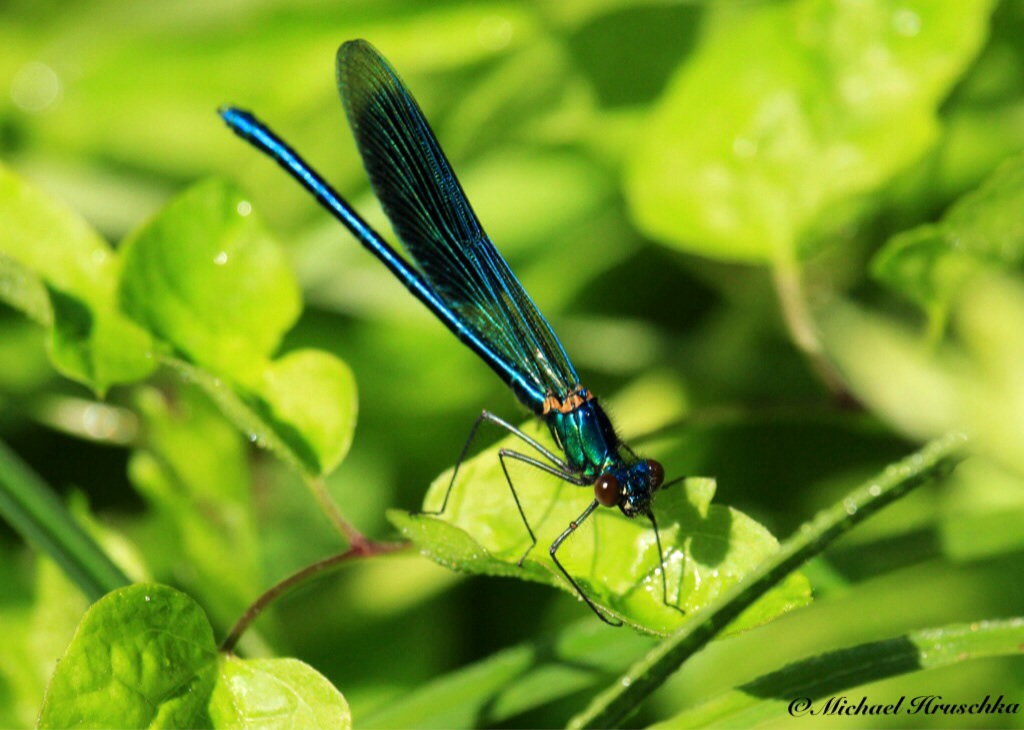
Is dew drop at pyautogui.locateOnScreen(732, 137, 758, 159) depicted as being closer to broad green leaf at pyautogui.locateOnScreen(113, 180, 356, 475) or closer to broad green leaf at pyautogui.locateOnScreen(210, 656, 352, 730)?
broad green leaf at pyautogui.locateOnScreen(113, 180, 356, 475)

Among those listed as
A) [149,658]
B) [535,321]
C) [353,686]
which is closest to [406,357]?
[535,321]

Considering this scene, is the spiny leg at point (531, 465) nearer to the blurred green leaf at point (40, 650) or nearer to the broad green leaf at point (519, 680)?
the broad green leaf at point (519, 680)

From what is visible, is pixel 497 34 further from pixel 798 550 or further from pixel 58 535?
pixel 798 550

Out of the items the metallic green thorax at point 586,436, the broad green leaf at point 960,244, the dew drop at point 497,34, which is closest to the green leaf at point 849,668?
the metallic green thorax at point 586,436

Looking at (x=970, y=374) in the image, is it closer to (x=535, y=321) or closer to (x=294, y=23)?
(x=535, y=321)

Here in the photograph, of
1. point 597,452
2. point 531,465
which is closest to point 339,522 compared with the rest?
point 531,465

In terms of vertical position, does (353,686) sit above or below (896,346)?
below
